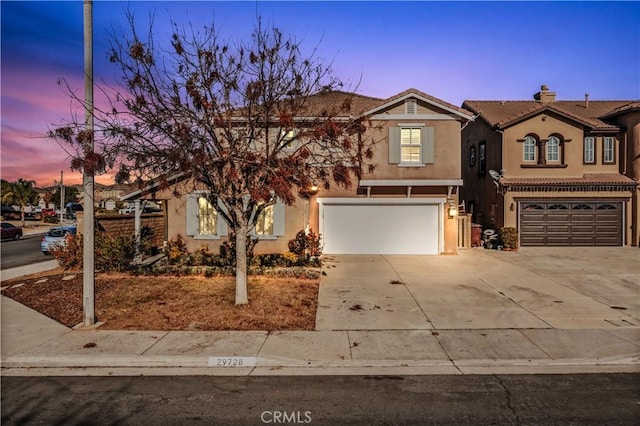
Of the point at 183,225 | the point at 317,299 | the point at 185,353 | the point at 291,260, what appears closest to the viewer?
the point at 185,353

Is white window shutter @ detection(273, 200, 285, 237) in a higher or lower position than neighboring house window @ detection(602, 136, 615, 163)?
lower

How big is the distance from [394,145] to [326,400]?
1378 centimetres

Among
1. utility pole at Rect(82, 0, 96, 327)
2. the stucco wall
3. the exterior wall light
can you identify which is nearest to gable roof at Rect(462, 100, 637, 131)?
the stucco wall

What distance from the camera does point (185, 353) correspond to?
6.81 m

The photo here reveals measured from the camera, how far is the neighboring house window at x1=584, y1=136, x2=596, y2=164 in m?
21.5

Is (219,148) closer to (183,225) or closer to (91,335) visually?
(91,335)

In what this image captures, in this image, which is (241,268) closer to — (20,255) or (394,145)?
(394,145)

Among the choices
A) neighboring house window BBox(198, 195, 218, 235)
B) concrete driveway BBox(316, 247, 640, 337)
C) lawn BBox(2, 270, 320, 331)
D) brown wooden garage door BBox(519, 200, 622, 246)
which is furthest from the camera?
brown wooden garage door BBox(519, 200, 622, 246)

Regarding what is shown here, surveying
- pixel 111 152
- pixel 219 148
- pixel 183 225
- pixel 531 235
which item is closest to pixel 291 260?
pixel 183 225

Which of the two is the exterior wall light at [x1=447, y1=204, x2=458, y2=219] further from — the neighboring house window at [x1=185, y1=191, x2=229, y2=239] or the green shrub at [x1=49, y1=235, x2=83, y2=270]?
the green shrub at [x1=49, y1=235, x2=83, y2=270]

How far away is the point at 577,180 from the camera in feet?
66.7

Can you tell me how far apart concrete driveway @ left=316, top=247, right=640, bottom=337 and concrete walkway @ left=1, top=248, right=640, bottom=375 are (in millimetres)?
41

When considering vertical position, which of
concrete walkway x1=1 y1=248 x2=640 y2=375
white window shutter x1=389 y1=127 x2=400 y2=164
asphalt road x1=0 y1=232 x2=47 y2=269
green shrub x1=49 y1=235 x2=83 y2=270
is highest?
white window shutter x1=389 y1=127 x2=400 y2=164

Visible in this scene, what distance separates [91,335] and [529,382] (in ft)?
24.8
